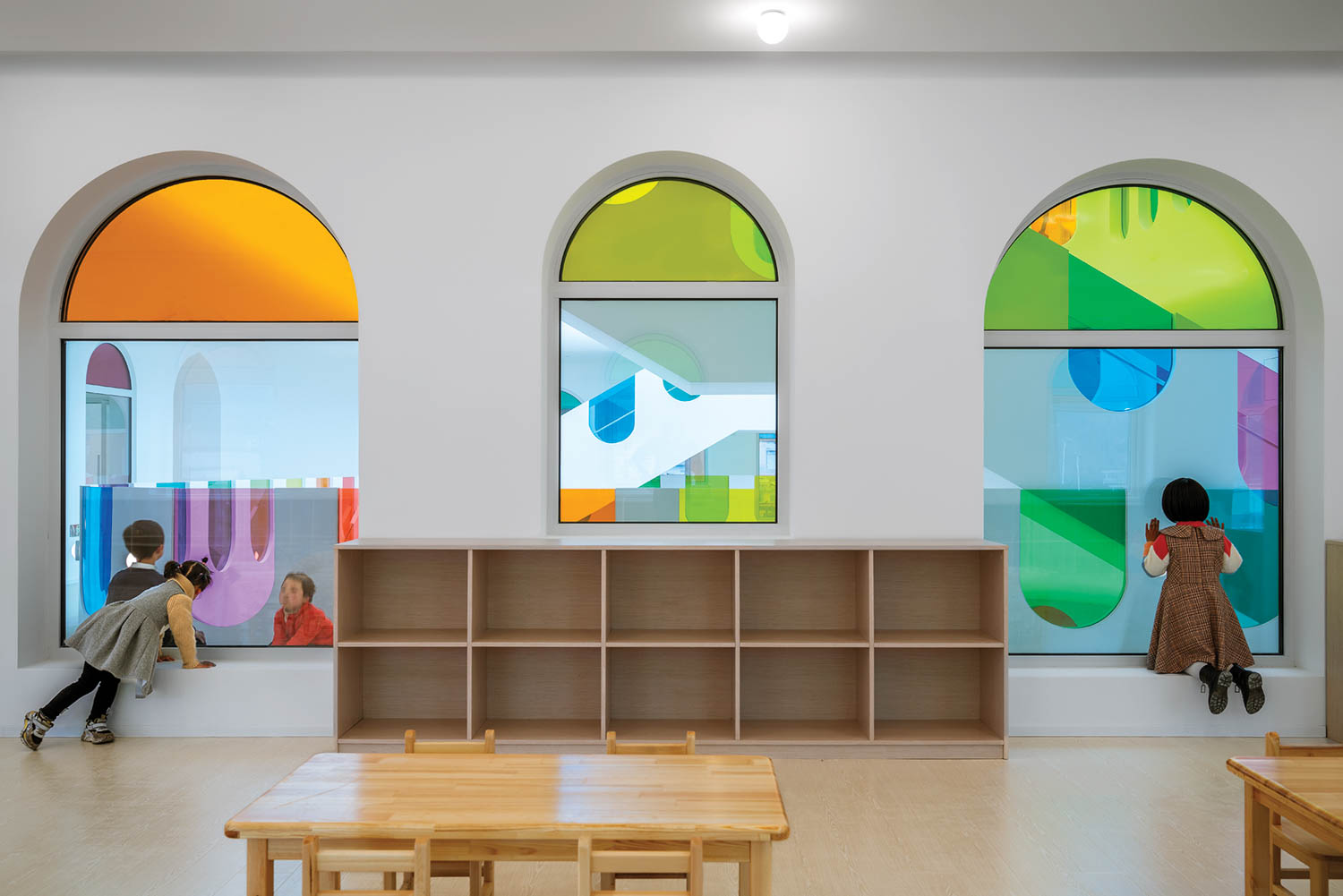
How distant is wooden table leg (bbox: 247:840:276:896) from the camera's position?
221 cm

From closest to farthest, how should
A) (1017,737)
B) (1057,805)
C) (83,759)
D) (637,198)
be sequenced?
1. (1057,805)
2. (83,759)
3. (1017,737)
4. (637,198)

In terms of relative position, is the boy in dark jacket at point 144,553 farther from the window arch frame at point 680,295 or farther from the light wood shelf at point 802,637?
the light wood shelf at point 802,637

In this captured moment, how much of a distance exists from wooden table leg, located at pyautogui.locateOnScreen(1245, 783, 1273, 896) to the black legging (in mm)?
5075

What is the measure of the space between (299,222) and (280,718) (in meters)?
2.80

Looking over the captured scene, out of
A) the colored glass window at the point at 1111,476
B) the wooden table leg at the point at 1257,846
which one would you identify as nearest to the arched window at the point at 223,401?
the colored glass window at the point at 1111,476

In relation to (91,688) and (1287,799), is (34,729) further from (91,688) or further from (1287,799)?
(1287,799)

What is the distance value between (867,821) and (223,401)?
4138mm

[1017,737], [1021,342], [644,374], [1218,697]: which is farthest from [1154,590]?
[644,374]

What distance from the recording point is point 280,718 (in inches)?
196

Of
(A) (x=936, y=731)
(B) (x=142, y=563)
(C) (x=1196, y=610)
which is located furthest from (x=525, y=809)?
(C) (x=1196, y=610)

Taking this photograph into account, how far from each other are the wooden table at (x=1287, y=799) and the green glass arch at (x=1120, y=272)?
9.96ft

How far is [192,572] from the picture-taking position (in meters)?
5.11

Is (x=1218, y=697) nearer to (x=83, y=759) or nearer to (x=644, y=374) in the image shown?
(x=644, y=374)

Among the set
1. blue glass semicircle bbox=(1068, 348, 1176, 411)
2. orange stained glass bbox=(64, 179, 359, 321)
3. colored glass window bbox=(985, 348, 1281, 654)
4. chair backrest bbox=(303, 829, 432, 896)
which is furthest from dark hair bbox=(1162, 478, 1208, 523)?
orange stained glass bbox=(64, 179, 359, 321)
